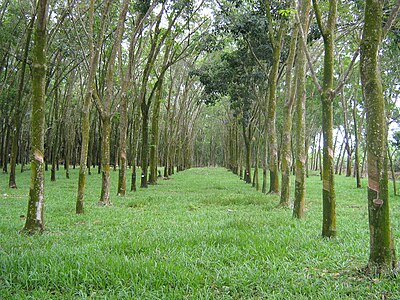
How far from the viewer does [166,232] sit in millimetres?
6023

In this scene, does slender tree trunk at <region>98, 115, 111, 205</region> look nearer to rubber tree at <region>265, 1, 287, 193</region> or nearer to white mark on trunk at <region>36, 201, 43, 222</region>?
white mark on trunk at <region>36, 201, 43, 222</region>

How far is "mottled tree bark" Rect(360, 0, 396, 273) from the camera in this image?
11.6 ft

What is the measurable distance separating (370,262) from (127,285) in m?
2.55

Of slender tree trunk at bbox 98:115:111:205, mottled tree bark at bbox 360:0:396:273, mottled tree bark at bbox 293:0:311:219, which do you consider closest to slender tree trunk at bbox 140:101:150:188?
slender tree trunk at bbox 98:115:111:205

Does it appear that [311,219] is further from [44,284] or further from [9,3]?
[9,3]

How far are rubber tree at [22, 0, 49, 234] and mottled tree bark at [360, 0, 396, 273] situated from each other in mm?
5000

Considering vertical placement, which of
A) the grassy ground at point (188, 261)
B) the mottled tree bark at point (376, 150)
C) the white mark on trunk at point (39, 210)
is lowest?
the grassy ground at point (188, 261)

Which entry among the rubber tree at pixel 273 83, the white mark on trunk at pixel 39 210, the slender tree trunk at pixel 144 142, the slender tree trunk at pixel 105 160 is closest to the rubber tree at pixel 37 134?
the white mark on trunk at pixel 39 210

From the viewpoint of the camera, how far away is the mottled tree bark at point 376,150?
140 inches

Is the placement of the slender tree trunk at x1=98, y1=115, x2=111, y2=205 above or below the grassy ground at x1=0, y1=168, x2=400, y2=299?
above

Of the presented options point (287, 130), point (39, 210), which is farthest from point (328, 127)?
point (39, 210)

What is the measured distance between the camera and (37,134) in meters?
5.88

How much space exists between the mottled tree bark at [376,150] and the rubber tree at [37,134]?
5.00m

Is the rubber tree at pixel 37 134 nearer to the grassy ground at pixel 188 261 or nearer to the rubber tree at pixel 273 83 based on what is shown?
the grassy ground at pixel 188 261
